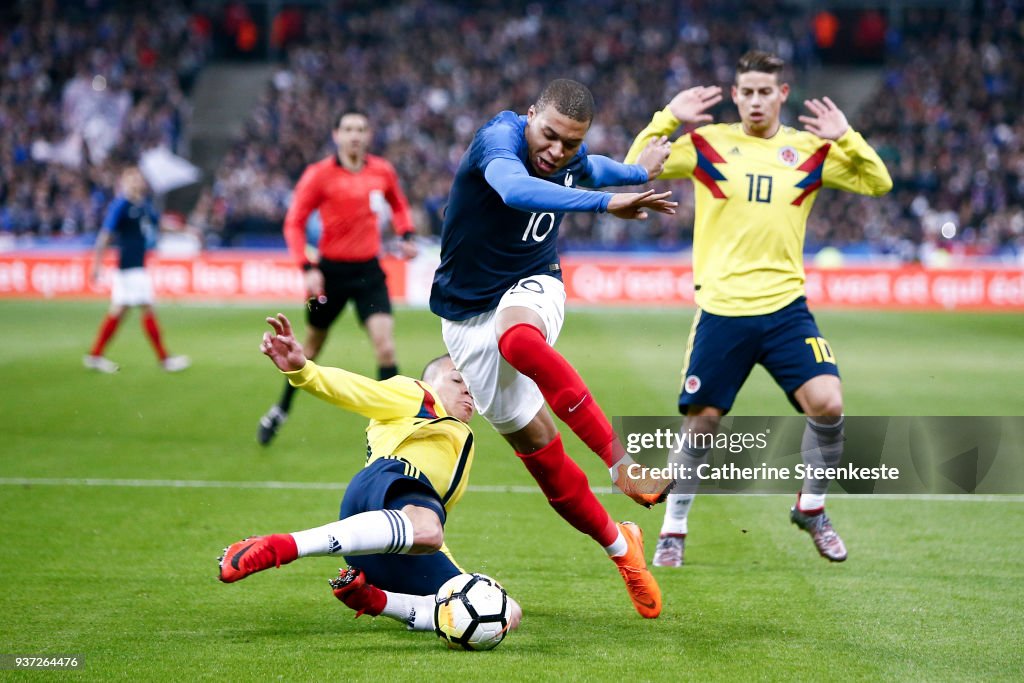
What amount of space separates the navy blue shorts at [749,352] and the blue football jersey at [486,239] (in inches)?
44.4


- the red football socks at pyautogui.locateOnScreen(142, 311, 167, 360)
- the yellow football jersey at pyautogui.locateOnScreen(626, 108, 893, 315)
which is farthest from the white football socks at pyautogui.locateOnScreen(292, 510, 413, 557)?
the red football socks at pyautogui.locateOnScreen(142, 311, 167, 360)

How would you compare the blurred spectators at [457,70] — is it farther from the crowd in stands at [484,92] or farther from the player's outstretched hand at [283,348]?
the player's outstretched hand at [283,348]

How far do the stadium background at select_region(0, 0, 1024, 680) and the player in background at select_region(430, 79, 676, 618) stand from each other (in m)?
0.56

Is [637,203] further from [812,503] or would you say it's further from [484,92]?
[484,92]

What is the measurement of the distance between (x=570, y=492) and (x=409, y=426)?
0.78 meters

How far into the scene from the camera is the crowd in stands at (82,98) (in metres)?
28.4

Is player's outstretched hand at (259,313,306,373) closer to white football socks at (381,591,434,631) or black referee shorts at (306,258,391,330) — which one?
white football socks at (381,591,434,631)

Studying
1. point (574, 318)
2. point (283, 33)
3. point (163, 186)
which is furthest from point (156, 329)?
point (283, 33)

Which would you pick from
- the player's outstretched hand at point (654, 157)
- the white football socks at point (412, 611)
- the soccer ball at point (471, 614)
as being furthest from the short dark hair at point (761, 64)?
the white football socks at point (412, 611)

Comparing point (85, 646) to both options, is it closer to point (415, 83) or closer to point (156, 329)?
point (156, 329)

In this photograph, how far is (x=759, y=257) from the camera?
19.8ft
